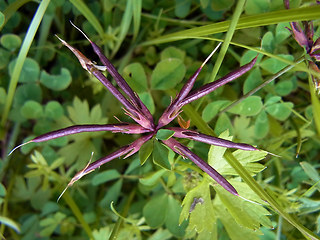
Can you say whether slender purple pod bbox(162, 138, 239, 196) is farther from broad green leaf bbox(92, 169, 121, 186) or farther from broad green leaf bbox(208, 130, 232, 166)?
broad green leaf bbox(92, 169, 121, 186)

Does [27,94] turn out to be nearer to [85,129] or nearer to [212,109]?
[85,129]

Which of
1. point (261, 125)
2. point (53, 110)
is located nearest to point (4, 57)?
point (53, 110)

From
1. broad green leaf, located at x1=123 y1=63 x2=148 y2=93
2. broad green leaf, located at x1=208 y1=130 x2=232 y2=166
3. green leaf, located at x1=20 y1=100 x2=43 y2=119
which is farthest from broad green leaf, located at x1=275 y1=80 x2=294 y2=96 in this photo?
green leaf, located at x1=20 y1=100 x2=43 y2=119

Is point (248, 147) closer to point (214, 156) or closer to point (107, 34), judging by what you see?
point (214, 156)

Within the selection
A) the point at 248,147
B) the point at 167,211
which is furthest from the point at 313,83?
the point at 167,211

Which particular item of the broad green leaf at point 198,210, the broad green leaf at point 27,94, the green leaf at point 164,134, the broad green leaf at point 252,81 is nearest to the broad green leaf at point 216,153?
the broad green leaf at point 198,210

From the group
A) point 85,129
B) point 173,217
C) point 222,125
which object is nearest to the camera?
point 85,129
